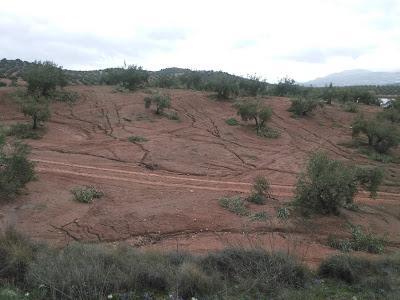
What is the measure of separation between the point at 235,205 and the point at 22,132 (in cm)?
1267

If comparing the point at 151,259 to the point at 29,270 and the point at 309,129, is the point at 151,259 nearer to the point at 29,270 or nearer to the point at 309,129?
the point at 29,270

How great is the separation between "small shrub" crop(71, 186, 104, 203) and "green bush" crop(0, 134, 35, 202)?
4.76 ft

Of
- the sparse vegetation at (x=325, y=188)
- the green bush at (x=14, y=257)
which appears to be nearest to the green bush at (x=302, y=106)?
the sparse vegetation at (x=325, y=188)

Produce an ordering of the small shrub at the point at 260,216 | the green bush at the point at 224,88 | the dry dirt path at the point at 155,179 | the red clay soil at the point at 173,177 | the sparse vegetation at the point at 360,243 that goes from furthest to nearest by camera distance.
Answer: the green bush at the point at 224,88
the dry dirt path at the point at 155,179
the small shrub at the point at 260,216
the sparse vegetation at the point at 360,243
the red clay soil at the point at 173,177

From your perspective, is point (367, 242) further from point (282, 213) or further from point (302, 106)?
point (302, 106)

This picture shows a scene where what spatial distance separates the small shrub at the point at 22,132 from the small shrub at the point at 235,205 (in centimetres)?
1136

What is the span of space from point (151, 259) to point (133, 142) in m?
14.3

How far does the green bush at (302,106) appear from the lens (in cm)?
3297

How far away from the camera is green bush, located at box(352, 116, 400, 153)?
25.1 metres

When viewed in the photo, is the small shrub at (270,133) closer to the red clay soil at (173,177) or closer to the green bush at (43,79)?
the red clay soil at (173,177)

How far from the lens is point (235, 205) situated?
13.5 m

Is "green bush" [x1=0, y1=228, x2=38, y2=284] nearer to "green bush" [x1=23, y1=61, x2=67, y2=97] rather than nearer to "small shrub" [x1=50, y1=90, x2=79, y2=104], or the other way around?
"green bush" [x1=23, y1=61, x2=67, y2=97]

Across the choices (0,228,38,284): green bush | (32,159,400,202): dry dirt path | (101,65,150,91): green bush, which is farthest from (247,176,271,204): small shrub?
(101,65,150,91): green bush

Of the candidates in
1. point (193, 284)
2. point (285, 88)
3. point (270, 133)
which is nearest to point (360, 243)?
point (193, 284)
